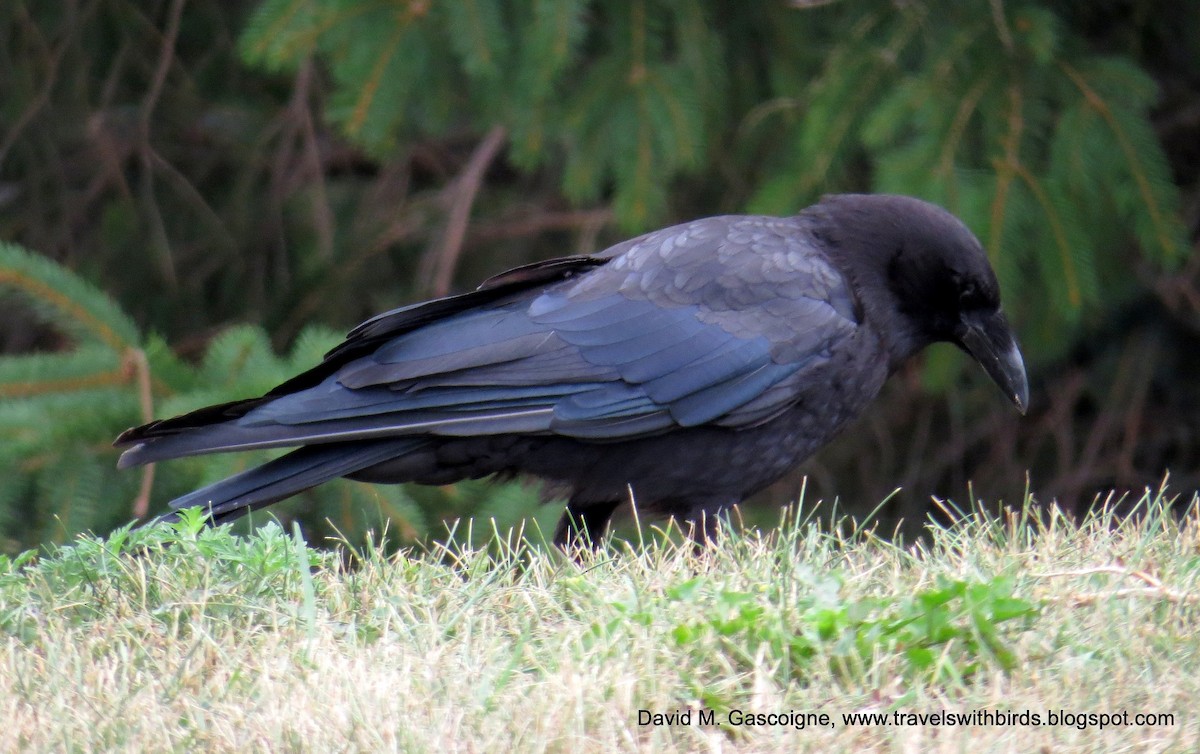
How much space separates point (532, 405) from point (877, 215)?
3.91 feet

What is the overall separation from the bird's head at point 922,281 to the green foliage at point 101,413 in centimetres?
179

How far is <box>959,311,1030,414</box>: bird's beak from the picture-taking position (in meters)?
3.73

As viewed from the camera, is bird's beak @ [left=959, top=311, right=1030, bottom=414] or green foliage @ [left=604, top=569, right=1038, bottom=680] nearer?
green foliage @ [left=604, top=569, right=1038, bottom=680]

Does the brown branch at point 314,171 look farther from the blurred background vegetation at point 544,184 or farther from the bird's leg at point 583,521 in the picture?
the bird's leg at point 583,521

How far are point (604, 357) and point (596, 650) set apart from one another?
1.38 metres

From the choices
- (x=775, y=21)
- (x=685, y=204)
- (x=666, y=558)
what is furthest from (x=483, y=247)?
(x=666, y=558)

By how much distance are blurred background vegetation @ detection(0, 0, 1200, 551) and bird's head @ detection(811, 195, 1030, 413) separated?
876 millimetres

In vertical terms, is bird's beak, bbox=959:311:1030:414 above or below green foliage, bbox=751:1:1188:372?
below

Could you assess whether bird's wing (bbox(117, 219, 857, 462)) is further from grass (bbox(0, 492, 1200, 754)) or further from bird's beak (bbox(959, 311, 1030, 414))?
grass (bbox(0, 492, 1200, 754))

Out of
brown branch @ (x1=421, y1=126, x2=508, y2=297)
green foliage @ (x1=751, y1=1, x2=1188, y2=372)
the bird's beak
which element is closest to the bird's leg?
the bird's beak

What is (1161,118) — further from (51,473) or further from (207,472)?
(51,473)

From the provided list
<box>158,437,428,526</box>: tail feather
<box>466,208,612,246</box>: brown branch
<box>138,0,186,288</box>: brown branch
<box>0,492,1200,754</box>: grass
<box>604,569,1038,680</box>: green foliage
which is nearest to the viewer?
<box>0,492,1200,754</box>: grass

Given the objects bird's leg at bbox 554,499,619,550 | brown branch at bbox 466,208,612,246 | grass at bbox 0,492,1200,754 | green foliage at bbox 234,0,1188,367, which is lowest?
bird's leg at bbox 554,499,619,550

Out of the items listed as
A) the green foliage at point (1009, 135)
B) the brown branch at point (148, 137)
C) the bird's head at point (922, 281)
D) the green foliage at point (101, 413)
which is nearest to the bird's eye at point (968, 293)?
the bird's head at point (922, 281)
